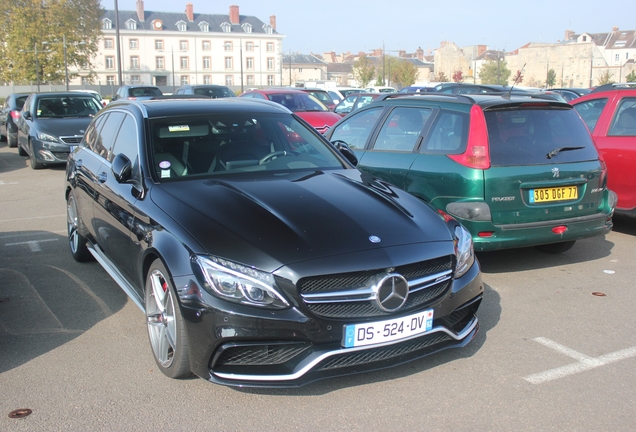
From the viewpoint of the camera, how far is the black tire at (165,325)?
3.44m

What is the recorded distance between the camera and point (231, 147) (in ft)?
15.6

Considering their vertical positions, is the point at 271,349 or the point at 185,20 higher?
the point at 185,20

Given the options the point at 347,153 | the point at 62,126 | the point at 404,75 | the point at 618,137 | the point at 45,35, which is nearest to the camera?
the point at 347,153

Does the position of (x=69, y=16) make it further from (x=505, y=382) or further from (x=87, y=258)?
(x=505, y=382)

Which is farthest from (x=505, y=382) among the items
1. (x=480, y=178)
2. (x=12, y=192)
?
(x=12, y=192)

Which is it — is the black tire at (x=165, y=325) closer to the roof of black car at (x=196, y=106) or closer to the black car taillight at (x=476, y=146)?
the roof of black car at (x=196, y=106)

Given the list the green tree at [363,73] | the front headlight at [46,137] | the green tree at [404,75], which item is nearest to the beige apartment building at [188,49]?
the green tree at [363,73]

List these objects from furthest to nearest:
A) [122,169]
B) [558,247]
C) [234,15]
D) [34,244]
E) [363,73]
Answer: [234,15] → [363,73] → [34,244] → [558,247] → [122,169]

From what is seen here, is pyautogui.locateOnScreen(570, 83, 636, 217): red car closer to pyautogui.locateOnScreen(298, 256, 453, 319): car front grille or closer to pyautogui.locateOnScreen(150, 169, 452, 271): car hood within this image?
pyautogui.locateOnScreen(150, 169, 452, 271): car hood

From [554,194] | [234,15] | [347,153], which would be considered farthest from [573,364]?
[234,15]

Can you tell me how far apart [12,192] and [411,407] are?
9.77 meters

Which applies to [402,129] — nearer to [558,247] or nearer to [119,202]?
[558,247]

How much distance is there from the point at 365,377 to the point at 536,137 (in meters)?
3.18

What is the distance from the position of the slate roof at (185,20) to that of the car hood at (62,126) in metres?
86.1
